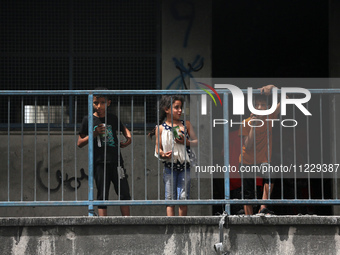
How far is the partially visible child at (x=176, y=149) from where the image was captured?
664cm

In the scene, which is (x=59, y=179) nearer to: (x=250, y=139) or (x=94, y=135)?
(x=94, y=135)

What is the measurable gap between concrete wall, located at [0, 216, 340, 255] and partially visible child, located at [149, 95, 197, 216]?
489mm

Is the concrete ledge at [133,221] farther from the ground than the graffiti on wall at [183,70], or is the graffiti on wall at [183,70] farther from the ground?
the graffiti on wall at [183,70]

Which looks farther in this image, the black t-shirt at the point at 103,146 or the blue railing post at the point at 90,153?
Answer: the black t-shirt at the point at 103,146

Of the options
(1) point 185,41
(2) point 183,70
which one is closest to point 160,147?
(2) point 183,70

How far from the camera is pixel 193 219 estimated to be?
622cm

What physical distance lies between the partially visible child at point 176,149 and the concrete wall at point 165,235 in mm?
489

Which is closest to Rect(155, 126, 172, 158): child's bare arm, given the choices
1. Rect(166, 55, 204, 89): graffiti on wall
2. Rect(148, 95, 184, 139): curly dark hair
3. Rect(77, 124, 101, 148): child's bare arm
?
Rect(148, 95, 184, 139): curly dark hair

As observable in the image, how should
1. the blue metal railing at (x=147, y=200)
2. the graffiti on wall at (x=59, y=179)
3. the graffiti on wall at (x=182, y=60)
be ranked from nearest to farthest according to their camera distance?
the blue metal railing at (x=147, y=200), the graffiti on wall at (x=59, y=179), the graffiti on wall at (x=182, y=60)

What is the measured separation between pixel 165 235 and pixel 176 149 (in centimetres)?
90

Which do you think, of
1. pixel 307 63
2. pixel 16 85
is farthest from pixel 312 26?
pixel 16 85

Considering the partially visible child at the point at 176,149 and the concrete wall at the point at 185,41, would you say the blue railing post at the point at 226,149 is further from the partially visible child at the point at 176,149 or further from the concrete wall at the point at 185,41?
the concrete wall at the point at 185,41

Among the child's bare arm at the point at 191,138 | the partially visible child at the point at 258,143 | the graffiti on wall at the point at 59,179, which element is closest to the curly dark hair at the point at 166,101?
the child's bare arm at the point at 191,138

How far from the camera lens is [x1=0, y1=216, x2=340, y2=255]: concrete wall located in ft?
20.4
